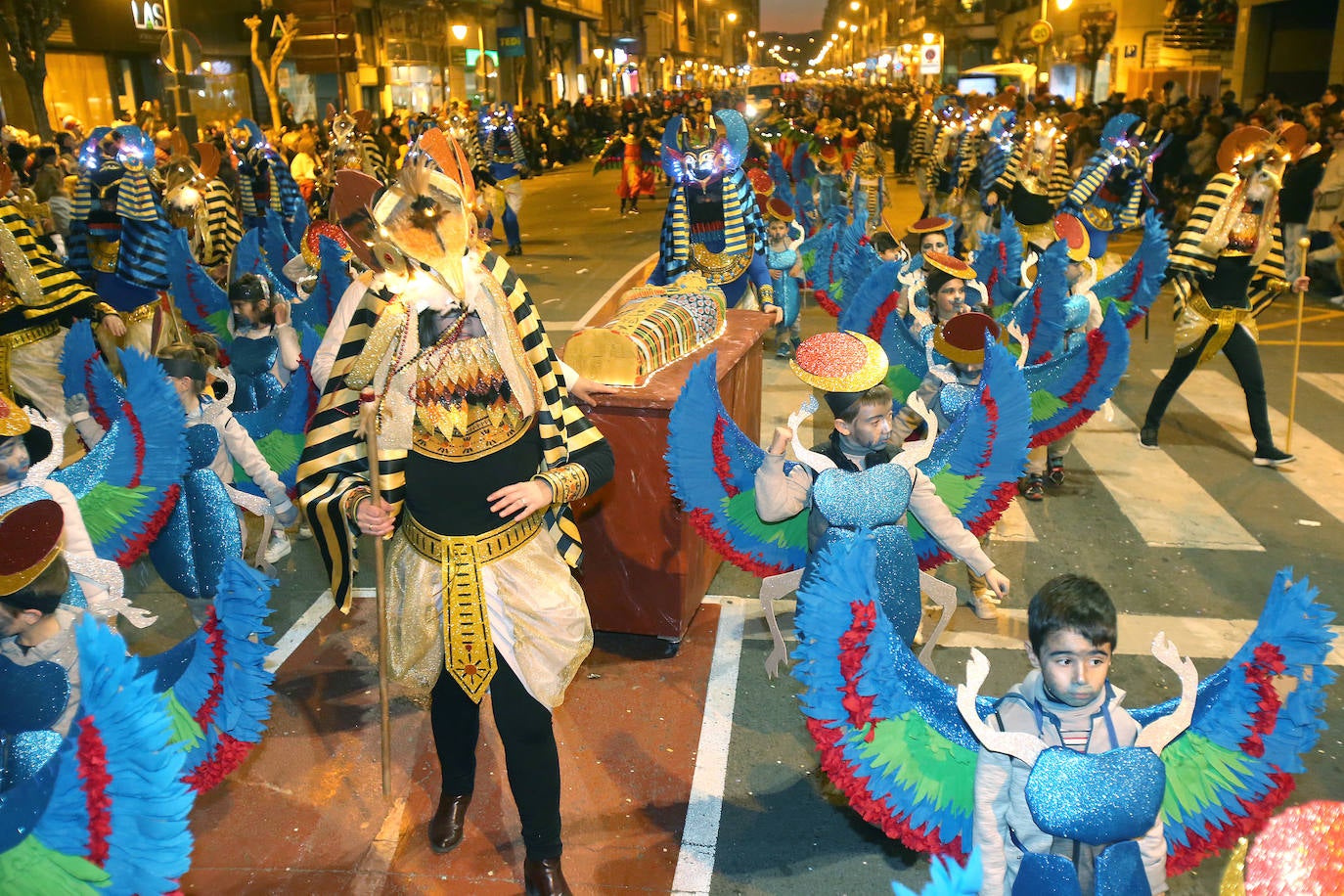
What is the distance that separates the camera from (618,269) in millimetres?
17938

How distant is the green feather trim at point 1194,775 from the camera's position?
299 cm

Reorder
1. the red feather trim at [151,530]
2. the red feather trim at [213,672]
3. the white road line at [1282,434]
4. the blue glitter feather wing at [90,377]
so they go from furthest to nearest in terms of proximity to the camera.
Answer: the white road line at [1282,434], the blue glitter feather wing at [90,377], the red feather trim at [151,530], the red feather trim at [213,672]

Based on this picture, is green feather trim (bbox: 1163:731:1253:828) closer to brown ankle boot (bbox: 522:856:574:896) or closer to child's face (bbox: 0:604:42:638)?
brown ankle boot (bbox: 522:856:574:896)

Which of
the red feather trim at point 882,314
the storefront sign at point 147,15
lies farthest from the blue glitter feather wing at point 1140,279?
the storefront sign at point 147,15

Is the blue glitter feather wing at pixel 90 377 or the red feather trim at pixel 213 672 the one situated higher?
the blue glitter feather wing at pixel 90 377

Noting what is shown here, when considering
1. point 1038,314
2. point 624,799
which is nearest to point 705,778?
point 624,799

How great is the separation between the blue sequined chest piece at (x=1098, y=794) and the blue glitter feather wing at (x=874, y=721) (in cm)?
48

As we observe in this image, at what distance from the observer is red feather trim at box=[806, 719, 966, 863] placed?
10.5 ft

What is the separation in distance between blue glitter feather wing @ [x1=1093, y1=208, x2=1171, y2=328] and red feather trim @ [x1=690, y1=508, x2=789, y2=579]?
4.80 meters

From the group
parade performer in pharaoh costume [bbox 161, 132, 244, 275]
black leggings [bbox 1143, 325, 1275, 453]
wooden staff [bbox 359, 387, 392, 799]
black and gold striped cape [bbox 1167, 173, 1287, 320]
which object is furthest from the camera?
parade performer in pharaoh costume [bbox 161, 132, 244, 275]

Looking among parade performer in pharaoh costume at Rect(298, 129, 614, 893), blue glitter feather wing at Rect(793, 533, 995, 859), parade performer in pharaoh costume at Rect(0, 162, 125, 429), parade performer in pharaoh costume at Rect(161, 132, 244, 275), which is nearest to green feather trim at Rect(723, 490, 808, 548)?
parade performer in pharaoh costume at Rect(298, 129, 614, 893)

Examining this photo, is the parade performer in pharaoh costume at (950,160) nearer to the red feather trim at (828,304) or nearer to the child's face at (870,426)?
the red feather trim at (828,304)

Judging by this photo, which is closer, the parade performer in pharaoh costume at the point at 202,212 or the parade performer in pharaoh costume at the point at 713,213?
the parade performer in pharaoh costume at the point at 713,213

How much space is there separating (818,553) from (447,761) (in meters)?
1.52
